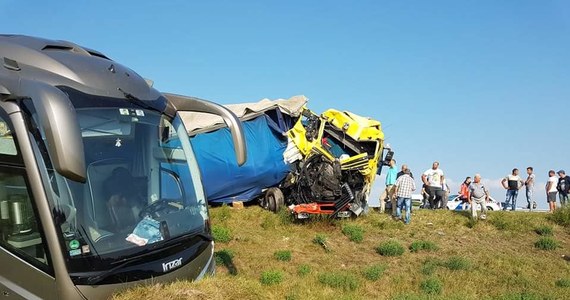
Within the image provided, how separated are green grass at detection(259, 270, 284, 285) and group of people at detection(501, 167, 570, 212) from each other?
1200 centimetres

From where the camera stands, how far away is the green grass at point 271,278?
10440 mm

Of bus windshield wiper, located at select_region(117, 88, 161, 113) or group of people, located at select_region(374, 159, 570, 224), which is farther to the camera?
group of people, located at select_region(374, 159, 570, 224)

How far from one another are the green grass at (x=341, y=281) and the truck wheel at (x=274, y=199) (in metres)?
5.74

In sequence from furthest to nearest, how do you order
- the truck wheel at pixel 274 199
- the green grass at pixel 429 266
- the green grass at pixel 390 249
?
the truck wheel at pixel 274 199, the green grass at pixel 390 249, the green grass at pixel 429 266

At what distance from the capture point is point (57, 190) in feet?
15.3

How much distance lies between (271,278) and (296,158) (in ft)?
24.2

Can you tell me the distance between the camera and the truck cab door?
14.8ft

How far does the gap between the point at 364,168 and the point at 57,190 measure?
1273cm

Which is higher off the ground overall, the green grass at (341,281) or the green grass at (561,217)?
the green grass at (561,217)

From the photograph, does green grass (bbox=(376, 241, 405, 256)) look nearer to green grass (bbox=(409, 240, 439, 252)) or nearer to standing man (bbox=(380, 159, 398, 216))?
green grass (bbox=(409, 240, 439, 252))

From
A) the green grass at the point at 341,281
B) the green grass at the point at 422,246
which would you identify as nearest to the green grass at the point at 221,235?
the green grass at the point at 341,281

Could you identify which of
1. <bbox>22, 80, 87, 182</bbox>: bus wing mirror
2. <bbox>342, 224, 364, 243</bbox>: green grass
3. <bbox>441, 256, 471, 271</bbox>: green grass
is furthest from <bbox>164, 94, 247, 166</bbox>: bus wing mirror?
<bbox>342, 224, 364, 243</bbox>: green grass

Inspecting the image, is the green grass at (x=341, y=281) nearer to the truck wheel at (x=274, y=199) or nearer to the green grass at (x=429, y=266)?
the green grass at (x=429, y=266)

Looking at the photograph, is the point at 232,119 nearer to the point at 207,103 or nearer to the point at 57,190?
the point at 207,103
